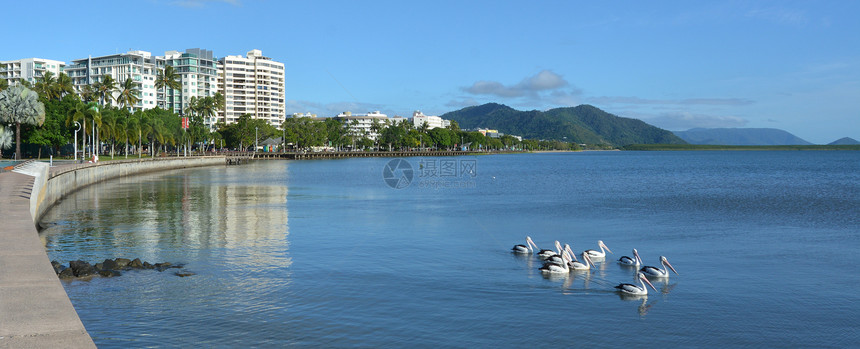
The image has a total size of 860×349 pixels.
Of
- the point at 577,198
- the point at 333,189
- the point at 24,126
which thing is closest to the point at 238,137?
the point at 24,126

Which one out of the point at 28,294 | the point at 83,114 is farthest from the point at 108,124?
the point at 28,294

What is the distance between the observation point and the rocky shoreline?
19.1 meters

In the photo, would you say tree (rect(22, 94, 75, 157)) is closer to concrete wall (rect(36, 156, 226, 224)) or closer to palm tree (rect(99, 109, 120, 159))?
palm tree (rect(99, 109, 120, 159))

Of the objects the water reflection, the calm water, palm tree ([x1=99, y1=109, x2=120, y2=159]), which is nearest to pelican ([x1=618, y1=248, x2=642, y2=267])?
the calm water

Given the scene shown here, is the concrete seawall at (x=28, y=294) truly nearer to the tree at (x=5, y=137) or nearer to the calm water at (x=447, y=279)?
the calm water at (x=447, y=279)

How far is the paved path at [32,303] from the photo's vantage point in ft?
30.7

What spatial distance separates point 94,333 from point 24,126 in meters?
Answer: 85.0

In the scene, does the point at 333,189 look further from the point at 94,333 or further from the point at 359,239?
the point at 94,333

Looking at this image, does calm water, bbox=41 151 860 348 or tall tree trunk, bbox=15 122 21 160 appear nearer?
calm water, bbox=41 151 860 348

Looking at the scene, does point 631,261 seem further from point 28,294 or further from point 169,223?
point 169,223

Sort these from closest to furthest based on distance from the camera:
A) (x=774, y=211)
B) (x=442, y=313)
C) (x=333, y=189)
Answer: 1. (x=442, y=313)
2. (x=774, y=211)
3. (x=333, y=189)

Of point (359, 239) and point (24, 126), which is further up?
point (24, 126)

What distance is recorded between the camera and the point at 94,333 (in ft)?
46.0

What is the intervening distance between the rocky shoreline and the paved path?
1.31 meters
